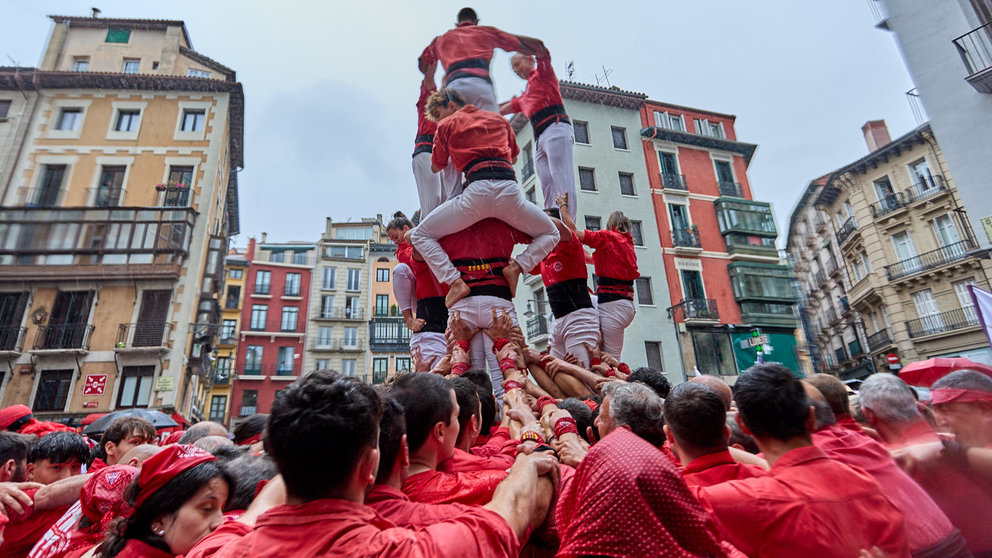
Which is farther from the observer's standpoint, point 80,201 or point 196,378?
point 196,378

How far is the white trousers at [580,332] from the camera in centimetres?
583

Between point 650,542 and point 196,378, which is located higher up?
point 196,378

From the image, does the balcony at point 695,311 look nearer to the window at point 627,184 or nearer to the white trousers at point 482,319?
the window at point 627,184

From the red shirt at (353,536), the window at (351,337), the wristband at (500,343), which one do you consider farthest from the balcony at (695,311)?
the window at (351,337)

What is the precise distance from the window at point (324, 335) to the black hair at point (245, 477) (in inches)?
1839

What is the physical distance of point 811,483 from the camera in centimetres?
194

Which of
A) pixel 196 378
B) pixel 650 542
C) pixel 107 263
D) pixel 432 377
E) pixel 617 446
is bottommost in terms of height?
pixel 650 542

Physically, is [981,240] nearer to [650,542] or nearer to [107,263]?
[650,542]

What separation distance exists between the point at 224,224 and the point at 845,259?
42.9m

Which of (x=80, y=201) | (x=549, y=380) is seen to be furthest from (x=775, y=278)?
(x=80, y=201)

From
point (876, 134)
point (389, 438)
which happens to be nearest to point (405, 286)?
point (389, 438)

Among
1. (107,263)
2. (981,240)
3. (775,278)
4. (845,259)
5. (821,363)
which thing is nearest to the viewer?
(981,240)

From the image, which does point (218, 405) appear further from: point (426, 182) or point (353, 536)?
point (353, 536)

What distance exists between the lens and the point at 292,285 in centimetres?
4953
